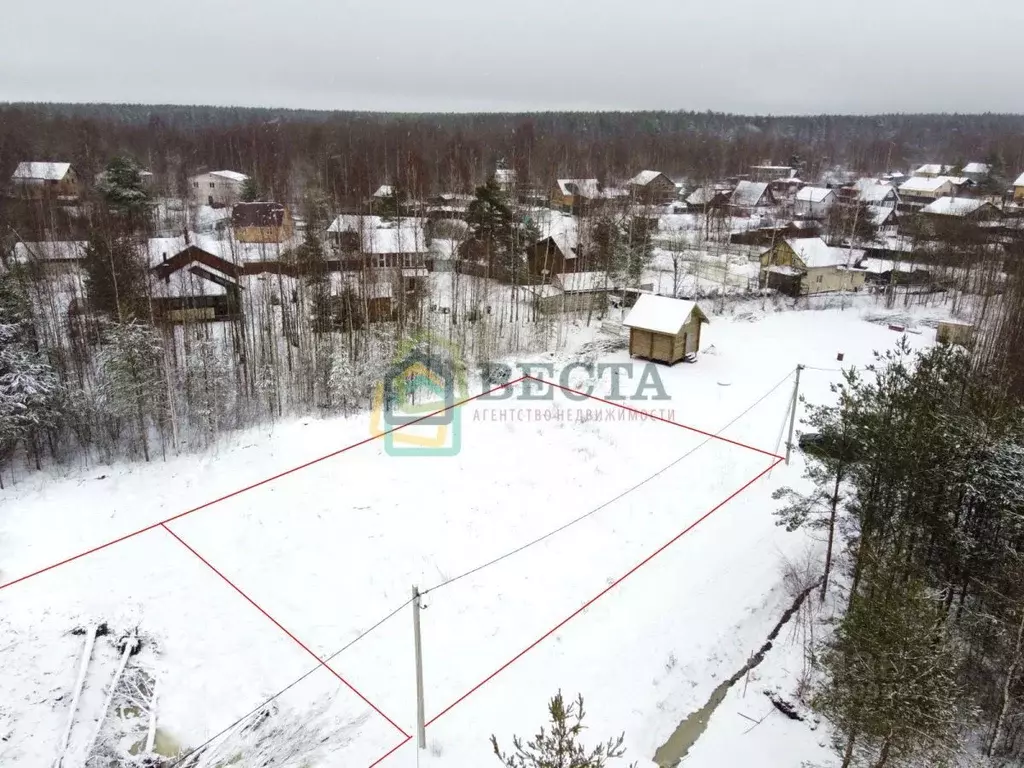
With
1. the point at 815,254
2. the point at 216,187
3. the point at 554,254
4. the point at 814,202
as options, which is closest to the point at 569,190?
the point at 814,202

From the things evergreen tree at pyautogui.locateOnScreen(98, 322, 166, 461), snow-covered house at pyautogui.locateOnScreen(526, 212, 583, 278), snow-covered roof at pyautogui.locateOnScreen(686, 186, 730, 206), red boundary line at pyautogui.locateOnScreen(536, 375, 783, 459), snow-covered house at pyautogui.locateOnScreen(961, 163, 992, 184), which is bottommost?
red boundary line at pyautogui.locateOnScreen(536, 375, 783, 459)

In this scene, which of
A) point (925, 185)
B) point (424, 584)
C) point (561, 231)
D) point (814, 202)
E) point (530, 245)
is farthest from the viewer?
point (925, 185)

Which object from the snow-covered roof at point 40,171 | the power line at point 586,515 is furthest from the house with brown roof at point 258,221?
the power line at point 586,515

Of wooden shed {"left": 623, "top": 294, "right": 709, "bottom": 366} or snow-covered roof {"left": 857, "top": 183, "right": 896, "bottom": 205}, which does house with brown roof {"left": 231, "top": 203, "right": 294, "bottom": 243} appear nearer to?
wooden shed {"left": 623, "top": 294, "right": 709, "bottom": 366}

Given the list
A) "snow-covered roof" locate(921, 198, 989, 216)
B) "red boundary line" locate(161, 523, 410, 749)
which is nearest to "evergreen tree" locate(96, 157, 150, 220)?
"red boundary line" locate(161, 523, 410, 749)

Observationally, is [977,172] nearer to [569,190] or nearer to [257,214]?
[569,190]

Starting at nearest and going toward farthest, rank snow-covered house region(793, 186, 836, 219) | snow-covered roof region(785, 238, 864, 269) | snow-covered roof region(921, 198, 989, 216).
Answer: snow-covered roof region(785, 238, 864, 269)
snow-covered roof region(921, 198, 989, 216)
snow-covered house region(793, 186, 836, 219)
